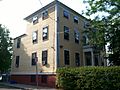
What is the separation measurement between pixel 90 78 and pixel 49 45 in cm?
866

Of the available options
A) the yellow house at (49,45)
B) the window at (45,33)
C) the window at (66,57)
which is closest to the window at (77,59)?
the yellow house at (49,45)

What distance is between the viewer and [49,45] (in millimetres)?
24297

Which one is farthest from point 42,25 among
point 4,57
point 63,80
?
point 4,57

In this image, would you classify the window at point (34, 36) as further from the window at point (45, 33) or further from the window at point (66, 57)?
the window at point (66, 57)

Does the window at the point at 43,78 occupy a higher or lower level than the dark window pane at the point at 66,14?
lower

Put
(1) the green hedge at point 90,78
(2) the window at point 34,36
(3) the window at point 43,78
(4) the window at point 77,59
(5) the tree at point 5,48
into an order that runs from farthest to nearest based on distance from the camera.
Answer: (5) the tree at point 5,48, (2) the window at point 34,36, (4) the window at point 77,59, (3) the window at point 43,78, (1) the green hedge at point 90,78

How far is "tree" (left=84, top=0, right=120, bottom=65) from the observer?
19.2 m

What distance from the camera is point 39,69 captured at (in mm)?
24953

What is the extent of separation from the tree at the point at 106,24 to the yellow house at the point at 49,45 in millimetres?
4876

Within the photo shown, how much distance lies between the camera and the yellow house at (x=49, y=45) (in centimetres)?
2366

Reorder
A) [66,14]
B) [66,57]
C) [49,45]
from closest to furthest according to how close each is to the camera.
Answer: [49,45] < [66,57] < [66,14]

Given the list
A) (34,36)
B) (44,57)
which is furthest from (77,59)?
(34,36)

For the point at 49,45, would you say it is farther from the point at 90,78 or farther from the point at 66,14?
the point at 90,78

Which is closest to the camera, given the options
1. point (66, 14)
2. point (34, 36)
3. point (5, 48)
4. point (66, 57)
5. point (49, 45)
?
point (49, 45)
